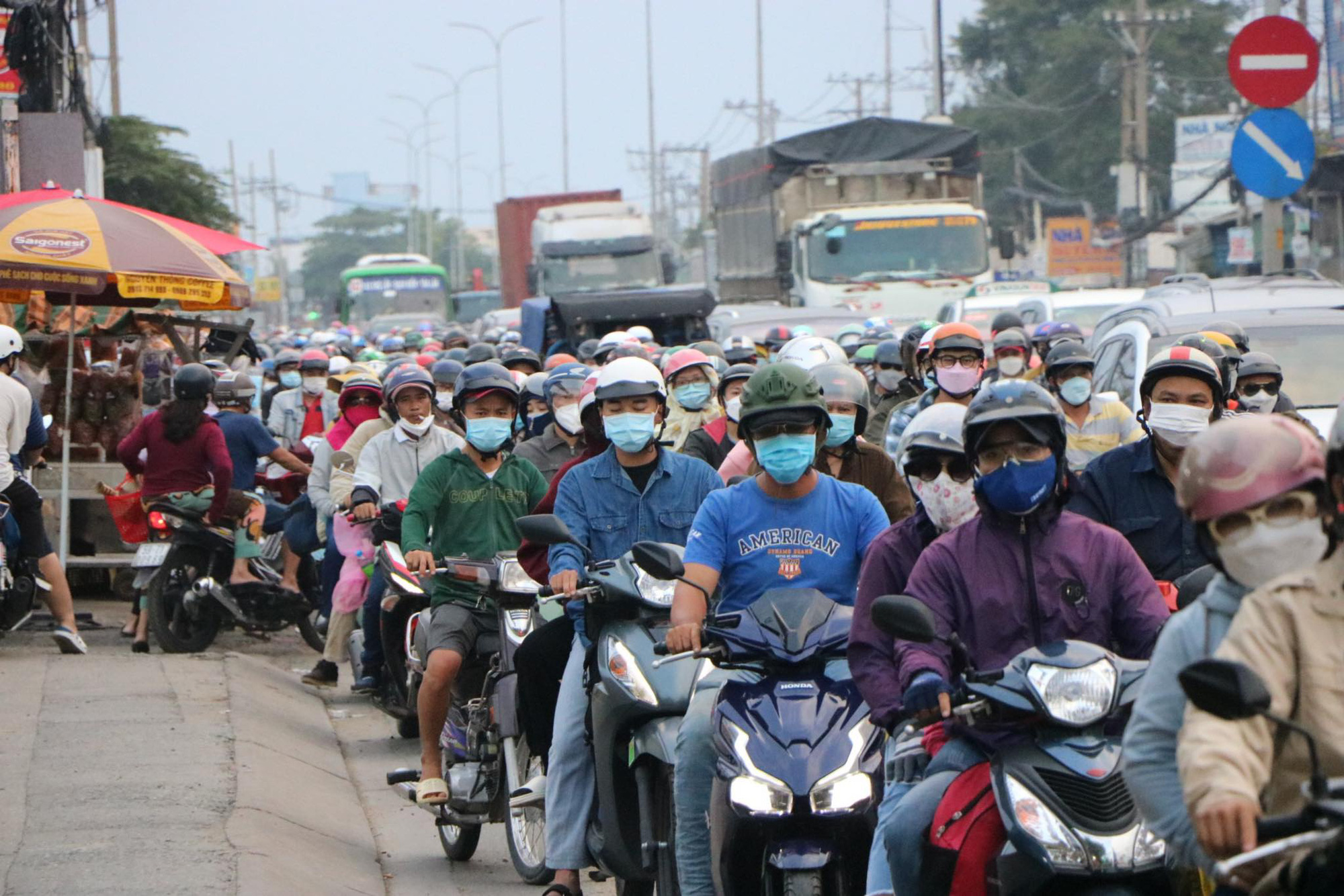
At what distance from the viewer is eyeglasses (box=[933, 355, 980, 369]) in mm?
10430

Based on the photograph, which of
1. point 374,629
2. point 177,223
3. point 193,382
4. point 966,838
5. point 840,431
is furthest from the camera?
point 177,223

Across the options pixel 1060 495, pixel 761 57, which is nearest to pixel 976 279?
pixel 1060 495

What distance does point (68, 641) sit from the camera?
1125 cm

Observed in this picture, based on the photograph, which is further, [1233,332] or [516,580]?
[1233,332]

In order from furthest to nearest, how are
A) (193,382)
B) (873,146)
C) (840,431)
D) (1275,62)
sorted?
(873,146) < (1275,62) < (193,382) < (840,431)

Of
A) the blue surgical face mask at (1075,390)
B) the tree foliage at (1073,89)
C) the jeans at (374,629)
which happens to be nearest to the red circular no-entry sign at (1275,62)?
the blue surgical face mask at (1075,390)

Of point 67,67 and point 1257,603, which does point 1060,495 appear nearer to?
point 1257,603

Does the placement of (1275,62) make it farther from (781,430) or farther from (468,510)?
(781,430)

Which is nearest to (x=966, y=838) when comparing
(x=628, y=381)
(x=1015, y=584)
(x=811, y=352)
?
(x=1015, y=584)

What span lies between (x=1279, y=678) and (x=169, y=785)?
585cm

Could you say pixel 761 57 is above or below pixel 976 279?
above

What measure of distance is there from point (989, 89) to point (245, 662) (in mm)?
59841

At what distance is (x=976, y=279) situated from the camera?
1121 inches

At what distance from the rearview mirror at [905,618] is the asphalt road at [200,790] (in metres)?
3.25
